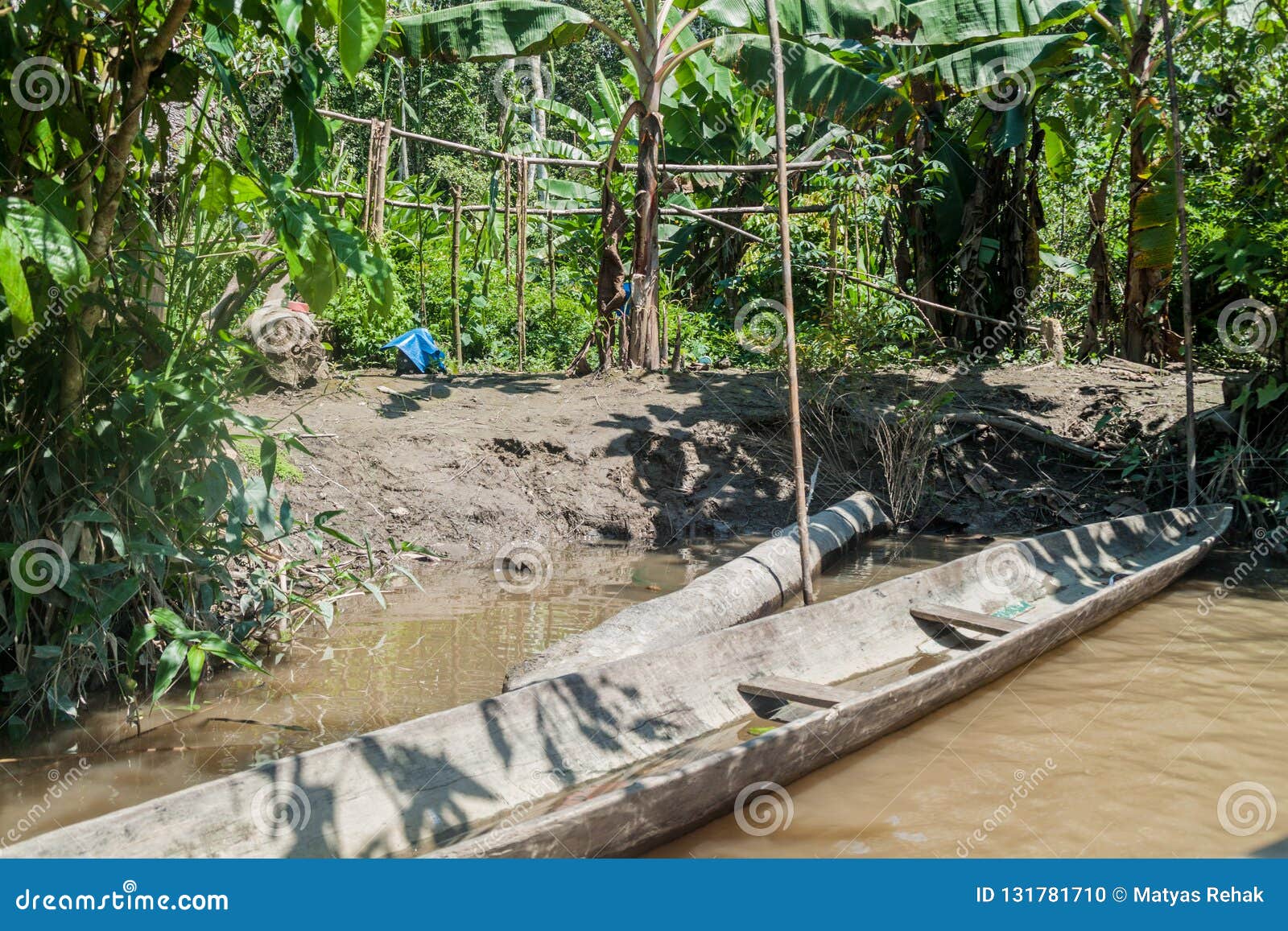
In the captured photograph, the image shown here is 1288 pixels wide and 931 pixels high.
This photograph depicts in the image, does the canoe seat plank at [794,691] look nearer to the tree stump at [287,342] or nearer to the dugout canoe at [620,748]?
the dugout canoe at [620,748]

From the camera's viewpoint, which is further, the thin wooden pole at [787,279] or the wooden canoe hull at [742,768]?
the thin wooden pole at [787,279]

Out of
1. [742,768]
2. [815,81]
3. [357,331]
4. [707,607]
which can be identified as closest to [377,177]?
[357,331]

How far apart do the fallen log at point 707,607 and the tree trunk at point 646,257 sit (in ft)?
8.42

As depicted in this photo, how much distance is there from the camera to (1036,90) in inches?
345

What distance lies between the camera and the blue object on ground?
28.1 feet

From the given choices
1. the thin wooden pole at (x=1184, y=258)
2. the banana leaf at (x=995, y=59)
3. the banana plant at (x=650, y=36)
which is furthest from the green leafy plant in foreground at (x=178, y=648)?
the banana leaf at (x=995, y=59)

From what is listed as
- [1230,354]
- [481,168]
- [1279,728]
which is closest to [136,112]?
[1279,728]

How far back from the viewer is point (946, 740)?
3656 mm

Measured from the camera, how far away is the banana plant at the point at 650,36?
7.48 m

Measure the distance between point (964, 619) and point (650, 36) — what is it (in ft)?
16.7

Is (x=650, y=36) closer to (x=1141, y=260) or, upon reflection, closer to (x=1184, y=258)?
(x=1184, y=258)

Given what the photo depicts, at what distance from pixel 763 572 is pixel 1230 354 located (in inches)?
257

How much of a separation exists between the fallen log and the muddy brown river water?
1.37 feet

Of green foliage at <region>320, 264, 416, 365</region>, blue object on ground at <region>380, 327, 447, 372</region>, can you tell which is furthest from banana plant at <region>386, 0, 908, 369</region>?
green foliage at <region>320, 264, 416, 365</region>
